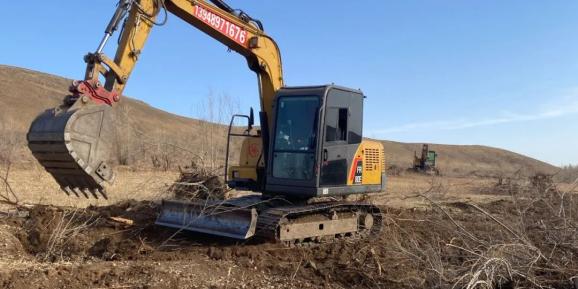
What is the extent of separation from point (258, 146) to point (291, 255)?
2627mm

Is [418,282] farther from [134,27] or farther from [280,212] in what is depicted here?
[134,27]

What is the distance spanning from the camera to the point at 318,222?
905 cm

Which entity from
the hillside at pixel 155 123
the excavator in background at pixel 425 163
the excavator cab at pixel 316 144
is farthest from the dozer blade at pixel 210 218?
the excavator in background at pixel 425 163

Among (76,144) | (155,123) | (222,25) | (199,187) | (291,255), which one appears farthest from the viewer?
(155,123)

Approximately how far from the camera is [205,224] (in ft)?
28.5

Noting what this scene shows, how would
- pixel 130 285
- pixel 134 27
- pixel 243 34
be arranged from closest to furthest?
pixel 130 285, pixel 134 27, pixel 243 34

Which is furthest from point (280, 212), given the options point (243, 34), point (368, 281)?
point (243, 34)

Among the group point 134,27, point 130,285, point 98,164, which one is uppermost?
point 134,27

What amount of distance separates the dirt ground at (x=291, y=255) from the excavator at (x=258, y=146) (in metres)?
0.41

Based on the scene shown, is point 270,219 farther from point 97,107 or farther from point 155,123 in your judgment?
point 155,123

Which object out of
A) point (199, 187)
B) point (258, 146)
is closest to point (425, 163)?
point (199, 187)

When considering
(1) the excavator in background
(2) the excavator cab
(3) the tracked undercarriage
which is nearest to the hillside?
(1) the excavator in background

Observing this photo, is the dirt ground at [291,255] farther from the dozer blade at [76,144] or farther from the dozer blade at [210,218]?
the dozer blade at [76,144]

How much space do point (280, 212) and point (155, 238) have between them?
211 centimetres
